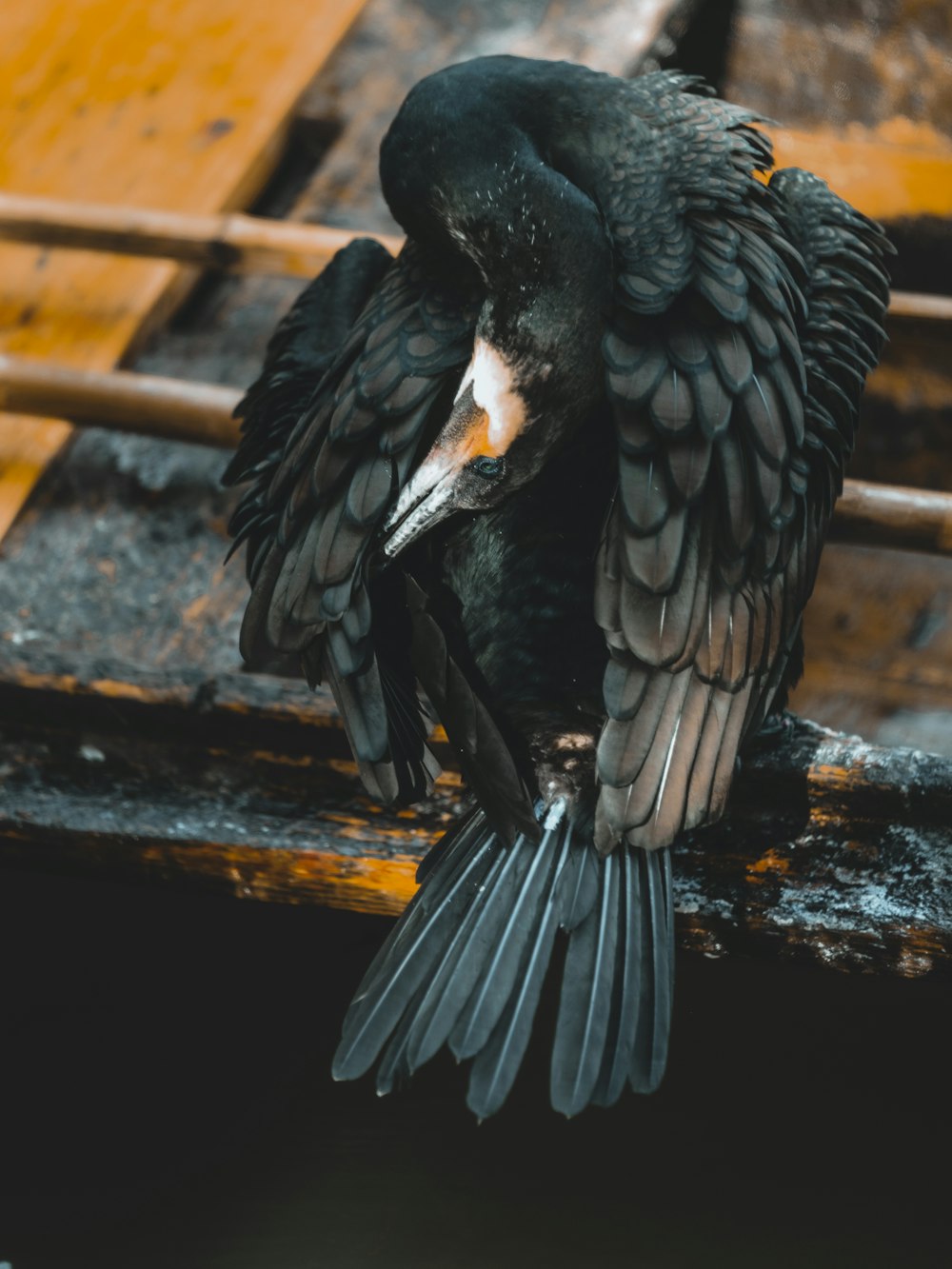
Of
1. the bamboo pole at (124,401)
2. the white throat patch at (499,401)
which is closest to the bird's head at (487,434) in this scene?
the white throat patch at (499,401)

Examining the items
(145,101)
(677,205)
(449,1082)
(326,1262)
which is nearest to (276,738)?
(449,1082)

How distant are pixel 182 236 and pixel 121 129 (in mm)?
678

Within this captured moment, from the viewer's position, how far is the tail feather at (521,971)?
1170mm

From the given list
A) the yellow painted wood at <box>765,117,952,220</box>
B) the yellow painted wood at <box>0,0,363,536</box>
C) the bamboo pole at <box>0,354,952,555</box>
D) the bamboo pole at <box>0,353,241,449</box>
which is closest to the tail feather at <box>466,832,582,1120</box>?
the bamboo pole at <box>0,354,952,555</box>

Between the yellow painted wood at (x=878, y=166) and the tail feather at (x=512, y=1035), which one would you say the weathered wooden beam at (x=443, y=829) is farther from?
the yellow painted wood at (x=878, y=166)

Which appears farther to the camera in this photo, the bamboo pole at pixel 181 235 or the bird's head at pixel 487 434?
the bamboo pole at pixel 181 235

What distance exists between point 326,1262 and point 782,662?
2.49 feet

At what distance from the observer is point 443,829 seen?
1.51 meters

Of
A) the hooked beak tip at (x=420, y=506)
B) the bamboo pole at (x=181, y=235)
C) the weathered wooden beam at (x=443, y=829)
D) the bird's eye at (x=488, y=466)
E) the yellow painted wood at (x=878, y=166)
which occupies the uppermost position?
the yellow painted wood at (x=878, y=166)

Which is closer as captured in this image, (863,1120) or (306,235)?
(863,1120)

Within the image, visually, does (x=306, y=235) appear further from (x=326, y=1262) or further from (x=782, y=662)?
(x=326, y=1262)

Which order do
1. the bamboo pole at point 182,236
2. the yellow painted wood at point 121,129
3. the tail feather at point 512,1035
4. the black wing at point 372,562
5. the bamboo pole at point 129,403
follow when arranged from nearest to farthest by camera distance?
1. the tail feather at point 512,1035
2. the black wing at point 372,562
3. the bamboo pole at point 129,403
4. the bamboo pole at point 182,236
5. the yellow painted wood at point 121,129

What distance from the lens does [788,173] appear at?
1.70 metres

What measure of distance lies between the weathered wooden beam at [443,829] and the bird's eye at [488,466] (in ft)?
1.32
